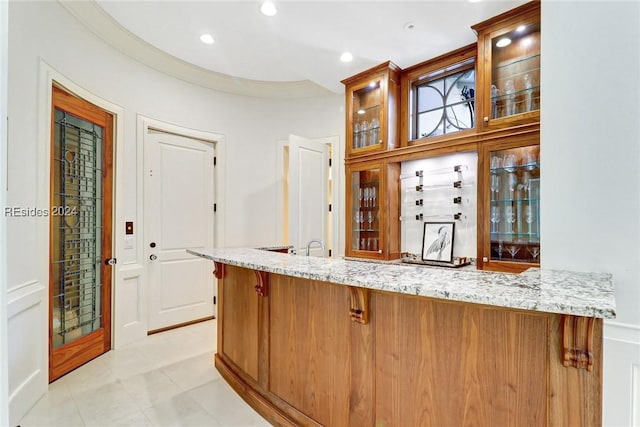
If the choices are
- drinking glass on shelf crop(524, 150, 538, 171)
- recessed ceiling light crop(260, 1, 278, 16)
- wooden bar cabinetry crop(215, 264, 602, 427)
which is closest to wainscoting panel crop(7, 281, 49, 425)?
wooden bar cabinetry crop(215, 264, 602, 427)

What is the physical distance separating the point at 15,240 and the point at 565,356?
2909 mm

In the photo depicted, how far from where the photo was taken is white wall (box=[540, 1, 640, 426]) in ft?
4.25

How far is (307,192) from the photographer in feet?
12.6

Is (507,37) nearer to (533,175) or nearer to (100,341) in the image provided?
(533,175)

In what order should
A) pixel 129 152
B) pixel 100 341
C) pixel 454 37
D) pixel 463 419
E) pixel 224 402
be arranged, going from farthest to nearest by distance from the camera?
pixel 129 152, pixel 100 341, pixel 454 37, pixel 224 402, pixel 463 419

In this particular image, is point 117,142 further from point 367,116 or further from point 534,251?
point 534,251

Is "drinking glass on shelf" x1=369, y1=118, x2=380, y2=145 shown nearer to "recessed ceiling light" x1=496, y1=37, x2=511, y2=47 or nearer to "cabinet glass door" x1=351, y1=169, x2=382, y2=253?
"cabinet glass door" x1=351, y1=169, x2=382, y2=253

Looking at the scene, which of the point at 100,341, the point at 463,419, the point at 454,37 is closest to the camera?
the point at 463,419

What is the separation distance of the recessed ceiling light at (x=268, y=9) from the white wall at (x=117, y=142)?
1.58 meters

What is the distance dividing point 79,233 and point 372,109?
9.98 feet

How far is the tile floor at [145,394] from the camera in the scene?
2.05 metres

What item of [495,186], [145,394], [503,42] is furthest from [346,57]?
[145,394]

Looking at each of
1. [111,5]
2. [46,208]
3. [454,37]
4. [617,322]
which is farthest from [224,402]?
[454,37]

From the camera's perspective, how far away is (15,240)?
204 centimetres
